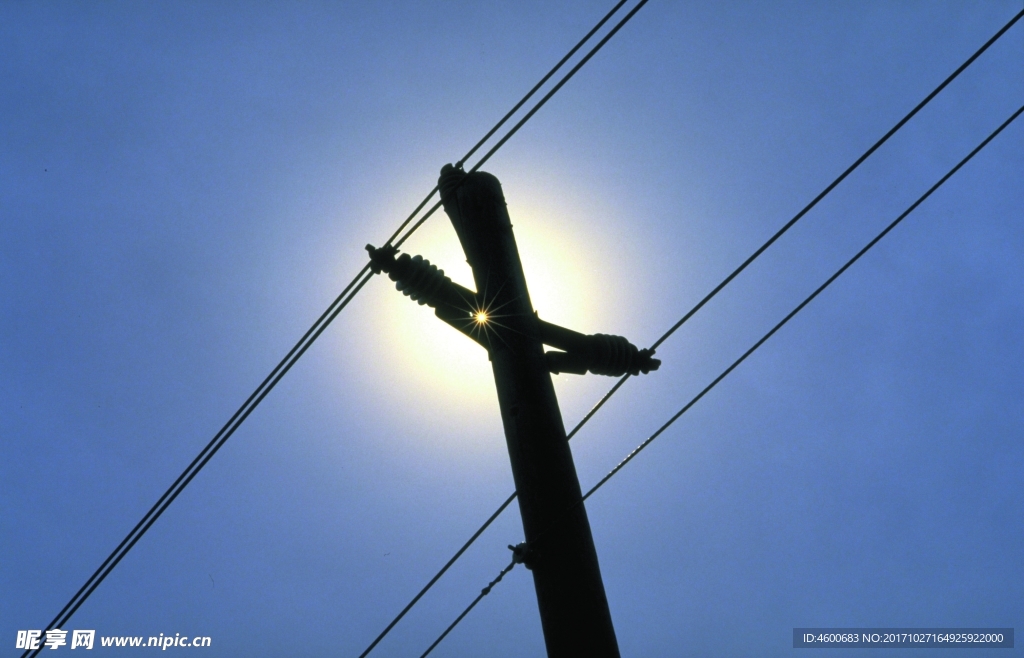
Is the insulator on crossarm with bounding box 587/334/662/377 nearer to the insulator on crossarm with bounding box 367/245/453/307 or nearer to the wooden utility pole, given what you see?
the wooden utility pole

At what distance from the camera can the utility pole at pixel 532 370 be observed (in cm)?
315

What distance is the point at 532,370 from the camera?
3.72 meters

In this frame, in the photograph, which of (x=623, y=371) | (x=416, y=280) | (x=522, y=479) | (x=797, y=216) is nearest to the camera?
(x=522, y=479)

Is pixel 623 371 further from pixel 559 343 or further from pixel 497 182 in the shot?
pixel 497 182

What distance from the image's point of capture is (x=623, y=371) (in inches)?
167

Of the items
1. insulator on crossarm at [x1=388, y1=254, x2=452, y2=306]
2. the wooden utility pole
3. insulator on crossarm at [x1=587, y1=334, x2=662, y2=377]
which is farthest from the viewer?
insulator on crossarm at [x1=587, y1=334, x2=662, y2=377]

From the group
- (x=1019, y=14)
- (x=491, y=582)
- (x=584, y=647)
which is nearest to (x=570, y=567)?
(x=584, y=647)

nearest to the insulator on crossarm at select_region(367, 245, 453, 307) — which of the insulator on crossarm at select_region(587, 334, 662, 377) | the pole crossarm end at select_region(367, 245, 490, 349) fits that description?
the pole crossarm end at select_region(367, 245, 490, 349)

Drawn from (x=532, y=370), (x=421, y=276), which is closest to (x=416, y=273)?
(x=421, y=276)

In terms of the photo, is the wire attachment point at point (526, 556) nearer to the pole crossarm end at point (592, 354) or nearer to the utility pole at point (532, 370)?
the utility pole at point (532, 370)

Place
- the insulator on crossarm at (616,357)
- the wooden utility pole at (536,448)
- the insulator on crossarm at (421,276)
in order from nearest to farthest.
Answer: the wooden utility pole at (536,448) < the insulator on crossarm at (421,276) < the insulator on crossarm at (616,357)

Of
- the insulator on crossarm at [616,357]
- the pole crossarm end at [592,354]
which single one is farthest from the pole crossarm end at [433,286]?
the insulator on crossarm at [616,357]

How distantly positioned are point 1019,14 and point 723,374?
3243 millimetres

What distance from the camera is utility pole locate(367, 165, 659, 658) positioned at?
10.3 ft
